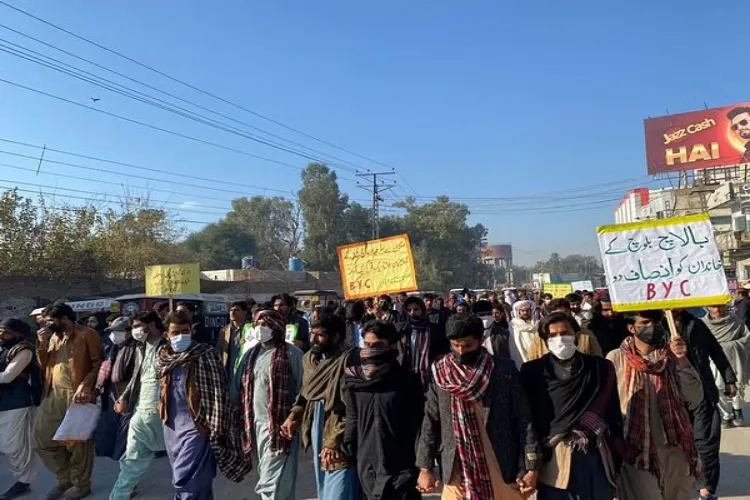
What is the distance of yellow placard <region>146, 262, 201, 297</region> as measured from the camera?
9.61 m

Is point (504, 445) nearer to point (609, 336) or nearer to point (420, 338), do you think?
point (420, 338)

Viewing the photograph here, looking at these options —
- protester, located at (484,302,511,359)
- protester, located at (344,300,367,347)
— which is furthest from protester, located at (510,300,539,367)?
protester, located at (344,300,367,347)

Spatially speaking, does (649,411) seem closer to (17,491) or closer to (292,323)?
(292,323)

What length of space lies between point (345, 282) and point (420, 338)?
3.31 m

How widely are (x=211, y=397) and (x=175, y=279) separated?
5.79m

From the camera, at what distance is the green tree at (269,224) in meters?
59.6

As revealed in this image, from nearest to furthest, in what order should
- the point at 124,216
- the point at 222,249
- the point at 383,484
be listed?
the point at 383,484
the point at 124,216
the point at 222,249

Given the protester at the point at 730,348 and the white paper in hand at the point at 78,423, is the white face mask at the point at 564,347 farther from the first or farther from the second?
the protester at the point at 730,348

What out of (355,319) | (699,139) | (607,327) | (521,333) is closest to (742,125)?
(699,139)

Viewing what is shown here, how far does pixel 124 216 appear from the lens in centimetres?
3153

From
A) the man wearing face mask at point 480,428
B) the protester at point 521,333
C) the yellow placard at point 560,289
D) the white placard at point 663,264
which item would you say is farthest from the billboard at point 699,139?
the man wearing face mask at point 480,428

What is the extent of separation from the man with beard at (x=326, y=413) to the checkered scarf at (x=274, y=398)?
184 millimetres

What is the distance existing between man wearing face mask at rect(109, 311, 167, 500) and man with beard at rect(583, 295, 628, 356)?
13.3 feet

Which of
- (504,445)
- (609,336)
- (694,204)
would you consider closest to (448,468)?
(504,445)
